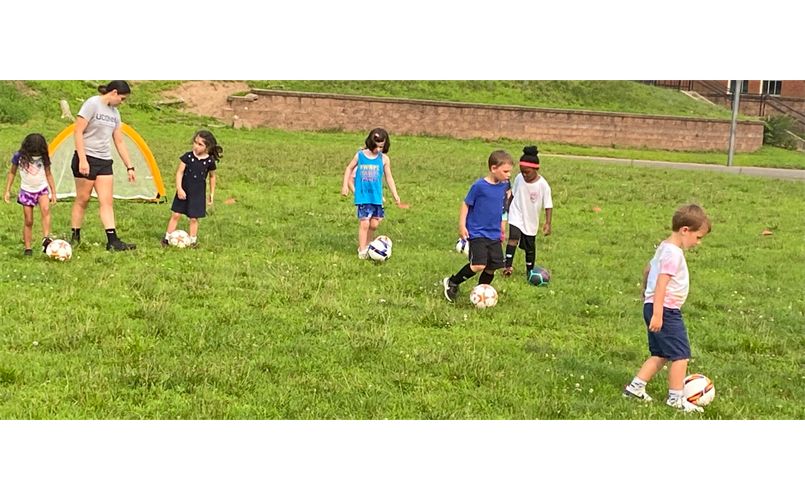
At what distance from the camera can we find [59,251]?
30.6 feet

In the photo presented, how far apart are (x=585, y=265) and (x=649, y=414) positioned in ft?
18.7

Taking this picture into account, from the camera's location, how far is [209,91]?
33750 mm

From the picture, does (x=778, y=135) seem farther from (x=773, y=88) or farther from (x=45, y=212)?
(x=45, y=212)

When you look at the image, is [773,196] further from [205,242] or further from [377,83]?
[377,83]

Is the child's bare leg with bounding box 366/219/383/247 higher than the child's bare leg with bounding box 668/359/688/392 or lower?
higher

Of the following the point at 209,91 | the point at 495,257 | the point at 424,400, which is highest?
the point at 209,91

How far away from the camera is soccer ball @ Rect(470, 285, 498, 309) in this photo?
8.49 meters

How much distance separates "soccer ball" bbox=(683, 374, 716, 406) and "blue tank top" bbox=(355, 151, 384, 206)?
18.7 ft

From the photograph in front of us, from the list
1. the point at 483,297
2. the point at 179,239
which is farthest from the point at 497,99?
the point at 483,297

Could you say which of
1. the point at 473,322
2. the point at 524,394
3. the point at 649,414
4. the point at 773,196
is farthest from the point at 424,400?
the point at 773,196

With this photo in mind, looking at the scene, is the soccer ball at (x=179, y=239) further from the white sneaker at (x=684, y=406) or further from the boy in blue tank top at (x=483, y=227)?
the white sneaker at (x=684, y=406)

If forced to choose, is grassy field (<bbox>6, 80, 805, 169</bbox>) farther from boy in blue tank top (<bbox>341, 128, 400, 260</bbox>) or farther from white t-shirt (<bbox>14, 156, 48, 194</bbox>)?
boy in blue tank top (<bbox>341, 128, 400, 260</bbox>)

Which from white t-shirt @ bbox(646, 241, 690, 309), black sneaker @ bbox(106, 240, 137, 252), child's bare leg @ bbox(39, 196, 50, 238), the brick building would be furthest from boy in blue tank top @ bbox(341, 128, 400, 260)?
the brick building

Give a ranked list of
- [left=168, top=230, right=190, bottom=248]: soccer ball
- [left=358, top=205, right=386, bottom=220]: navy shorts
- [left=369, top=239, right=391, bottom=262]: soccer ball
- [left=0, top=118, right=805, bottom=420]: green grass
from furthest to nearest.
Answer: [left=358, top=205, right=386, bottom=220]: navy shorts
[left=168, top=230, right=190, bottom=248]: soccer ball
[left=369, top=239, right=391, bottom=262]: soccer ball
[left=0, top=118, right=805, bottom=420]: green grass
